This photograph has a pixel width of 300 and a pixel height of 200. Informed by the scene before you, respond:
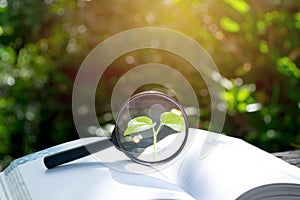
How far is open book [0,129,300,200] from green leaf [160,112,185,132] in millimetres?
47

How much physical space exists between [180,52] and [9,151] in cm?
85

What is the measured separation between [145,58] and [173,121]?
162 centimetres

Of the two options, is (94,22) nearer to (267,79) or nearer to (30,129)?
(30,129)

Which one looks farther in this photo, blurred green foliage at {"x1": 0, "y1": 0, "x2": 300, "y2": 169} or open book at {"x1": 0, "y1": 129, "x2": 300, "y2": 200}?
blurred green foliage at {"x1": 0, "y1": 0, "x2": 300, "y2": 169}

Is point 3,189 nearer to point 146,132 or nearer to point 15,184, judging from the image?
point 15,184

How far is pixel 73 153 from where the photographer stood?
40.8 inches

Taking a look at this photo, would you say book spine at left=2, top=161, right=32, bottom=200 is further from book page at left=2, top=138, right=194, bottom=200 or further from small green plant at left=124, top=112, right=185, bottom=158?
small green plant at left=124, top=112, right=185, bottom=158

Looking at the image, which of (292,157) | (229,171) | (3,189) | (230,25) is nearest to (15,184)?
(3,189)

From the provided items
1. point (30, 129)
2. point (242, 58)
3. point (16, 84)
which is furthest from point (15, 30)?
point (242, 58)

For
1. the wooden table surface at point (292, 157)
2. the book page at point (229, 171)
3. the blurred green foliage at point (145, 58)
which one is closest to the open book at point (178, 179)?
the book page at point (229, 171)

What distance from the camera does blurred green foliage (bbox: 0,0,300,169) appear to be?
2428 mm

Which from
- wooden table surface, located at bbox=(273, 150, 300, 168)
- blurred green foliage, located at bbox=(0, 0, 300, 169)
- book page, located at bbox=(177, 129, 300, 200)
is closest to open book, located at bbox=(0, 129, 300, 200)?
book page, located at bbox=(177, 129, 300, 200)

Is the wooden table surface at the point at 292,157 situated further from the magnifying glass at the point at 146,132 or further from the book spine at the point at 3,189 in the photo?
the book spine at the point at 3,189

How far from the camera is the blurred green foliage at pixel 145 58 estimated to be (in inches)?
95.6
